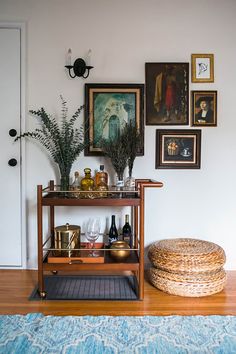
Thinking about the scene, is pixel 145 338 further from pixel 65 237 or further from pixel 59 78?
pixel 59 78

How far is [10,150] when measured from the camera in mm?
2645

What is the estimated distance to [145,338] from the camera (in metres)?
1.67

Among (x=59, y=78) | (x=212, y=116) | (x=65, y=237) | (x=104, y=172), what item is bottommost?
(x=65, y=237)

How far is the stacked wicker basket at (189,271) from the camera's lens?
2.16 m

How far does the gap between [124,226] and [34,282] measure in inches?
31.9

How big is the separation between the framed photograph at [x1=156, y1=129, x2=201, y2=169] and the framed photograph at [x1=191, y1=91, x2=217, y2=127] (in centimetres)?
10

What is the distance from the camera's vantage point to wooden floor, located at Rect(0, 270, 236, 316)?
1945mm

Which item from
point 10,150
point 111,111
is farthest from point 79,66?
point 10,150

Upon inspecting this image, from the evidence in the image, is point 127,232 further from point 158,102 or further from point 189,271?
point 158,102

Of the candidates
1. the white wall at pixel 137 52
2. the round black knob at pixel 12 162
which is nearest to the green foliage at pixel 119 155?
the white wall at pixel 137 52

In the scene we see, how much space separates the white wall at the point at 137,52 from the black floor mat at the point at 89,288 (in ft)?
2.49

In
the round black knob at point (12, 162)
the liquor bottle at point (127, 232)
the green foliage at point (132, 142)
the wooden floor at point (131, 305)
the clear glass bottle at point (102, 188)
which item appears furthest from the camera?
the round black knob at point (12, 162)

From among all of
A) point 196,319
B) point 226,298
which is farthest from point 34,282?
point 226,298

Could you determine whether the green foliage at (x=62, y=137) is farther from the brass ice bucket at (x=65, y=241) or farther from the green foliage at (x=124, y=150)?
the brass ice bucket at (x=65, y=241)
